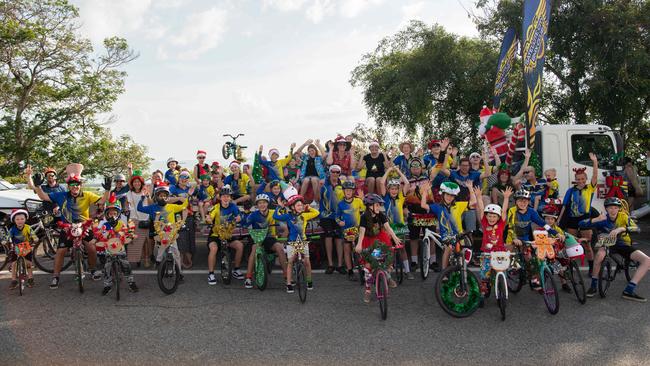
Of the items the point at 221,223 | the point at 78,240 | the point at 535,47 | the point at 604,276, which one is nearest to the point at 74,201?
the point at 78,240

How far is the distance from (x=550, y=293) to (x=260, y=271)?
4.27 m

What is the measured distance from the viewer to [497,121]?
11953 millimetres

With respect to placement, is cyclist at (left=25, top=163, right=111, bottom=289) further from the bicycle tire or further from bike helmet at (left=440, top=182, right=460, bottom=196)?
bike helmet at (left=440, top=182, right=460, bottom=196)

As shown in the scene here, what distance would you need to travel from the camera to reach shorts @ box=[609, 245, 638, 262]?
277 inches

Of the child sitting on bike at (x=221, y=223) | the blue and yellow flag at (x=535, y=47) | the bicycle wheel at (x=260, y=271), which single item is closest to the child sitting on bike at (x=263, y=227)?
the bicycle wheel at (x=260, y=271)

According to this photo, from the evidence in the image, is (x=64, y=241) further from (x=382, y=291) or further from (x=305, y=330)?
(x=382, y=291)

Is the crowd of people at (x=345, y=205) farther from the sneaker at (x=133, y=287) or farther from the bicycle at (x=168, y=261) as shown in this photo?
the bicycle at (x=168, y=261)

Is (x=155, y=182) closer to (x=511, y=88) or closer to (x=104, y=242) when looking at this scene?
(x=104, y=242)

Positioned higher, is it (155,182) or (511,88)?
(511,88)

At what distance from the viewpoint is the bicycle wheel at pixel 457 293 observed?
6215mm

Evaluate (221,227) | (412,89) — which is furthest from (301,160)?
(412,89)

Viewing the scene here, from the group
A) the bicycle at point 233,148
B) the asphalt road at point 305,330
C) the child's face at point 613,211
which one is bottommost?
the asphalt road at point 305,330

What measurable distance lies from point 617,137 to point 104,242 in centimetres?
1122

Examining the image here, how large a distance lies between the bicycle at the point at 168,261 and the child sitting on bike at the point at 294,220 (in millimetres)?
1736
